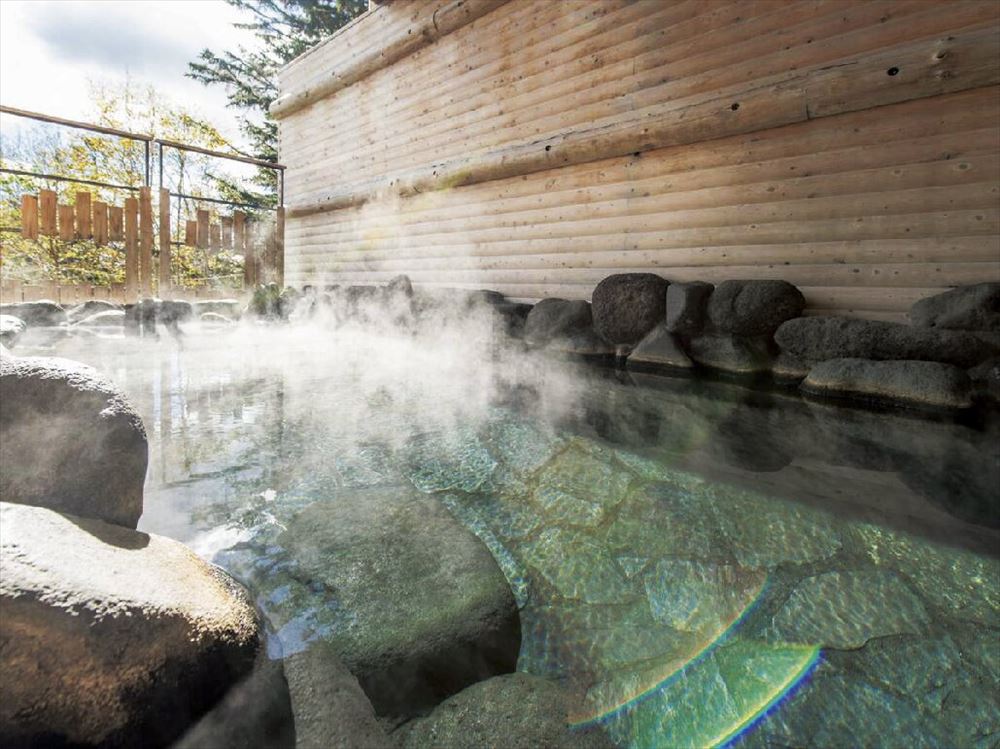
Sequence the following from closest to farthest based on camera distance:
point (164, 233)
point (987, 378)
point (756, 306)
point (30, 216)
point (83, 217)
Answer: point (987, 378) < point (756, 306) < point (30, 216) < point (83, 217) < point (164, 233)

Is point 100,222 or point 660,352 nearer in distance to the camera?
point 660,352

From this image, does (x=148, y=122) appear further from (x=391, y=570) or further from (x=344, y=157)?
(x=391, y=570)

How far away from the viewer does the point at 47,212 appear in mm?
7039

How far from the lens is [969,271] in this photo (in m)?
3.71

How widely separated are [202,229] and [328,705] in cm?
977

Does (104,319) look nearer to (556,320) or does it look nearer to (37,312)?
(37,312)

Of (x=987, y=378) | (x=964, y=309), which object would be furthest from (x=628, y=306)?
(x=987, y=378)

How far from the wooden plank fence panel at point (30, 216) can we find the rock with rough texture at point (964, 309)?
10.4 m

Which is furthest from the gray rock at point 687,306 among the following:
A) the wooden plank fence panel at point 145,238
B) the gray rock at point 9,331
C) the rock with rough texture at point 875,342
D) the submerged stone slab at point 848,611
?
the wooden plank fence panel at point 145,238

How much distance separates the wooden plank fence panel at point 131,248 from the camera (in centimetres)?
764

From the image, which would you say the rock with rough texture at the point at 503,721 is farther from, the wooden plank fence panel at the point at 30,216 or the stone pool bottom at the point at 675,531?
the wooden plank fence panel at the point at 30,216

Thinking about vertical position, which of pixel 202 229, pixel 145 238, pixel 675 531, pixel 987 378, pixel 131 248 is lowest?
pixel 675 531

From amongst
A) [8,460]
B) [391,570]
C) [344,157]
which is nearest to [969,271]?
[391,570]

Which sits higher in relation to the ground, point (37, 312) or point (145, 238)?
point (145, 238)
